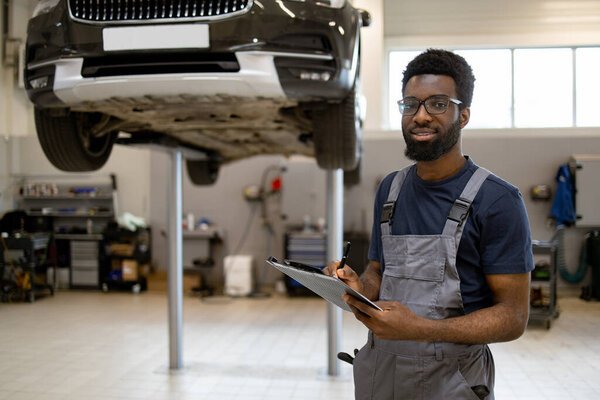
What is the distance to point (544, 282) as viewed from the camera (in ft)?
16.4

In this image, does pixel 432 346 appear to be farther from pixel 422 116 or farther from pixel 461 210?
pixel 422 116

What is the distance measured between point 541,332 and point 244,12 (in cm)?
430

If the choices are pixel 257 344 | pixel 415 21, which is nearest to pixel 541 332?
pixel 257 344

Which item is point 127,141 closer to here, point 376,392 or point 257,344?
point 257,344

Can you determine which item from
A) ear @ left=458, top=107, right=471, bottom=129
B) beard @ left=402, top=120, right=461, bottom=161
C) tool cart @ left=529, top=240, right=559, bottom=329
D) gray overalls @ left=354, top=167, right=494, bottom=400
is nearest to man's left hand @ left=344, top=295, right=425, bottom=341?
gray overalls @ left=354, top=167, right=494, bottom=400

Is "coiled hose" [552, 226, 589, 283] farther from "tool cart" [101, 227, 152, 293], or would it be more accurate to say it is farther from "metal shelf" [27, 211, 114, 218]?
"metal shelf" [27, 211, 114, 218]

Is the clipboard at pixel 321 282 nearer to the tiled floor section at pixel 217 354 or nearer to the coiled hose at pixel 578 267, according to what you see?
the tiled floor section at pixel 217 354

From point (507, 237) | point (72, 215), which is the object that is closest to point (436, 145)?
point (507, 237)

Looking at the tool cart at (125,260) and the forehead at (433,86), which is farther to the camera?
the tool cart at (125,260)

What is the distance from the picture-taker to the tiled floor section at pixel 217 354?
3188mm

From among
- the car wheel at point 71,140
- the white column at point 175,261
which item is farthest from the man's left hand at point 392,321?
the white column at point 175,261

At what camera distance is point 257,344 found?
14.2ft

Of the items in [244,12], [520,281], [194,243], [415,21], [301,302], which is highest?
[415,21]

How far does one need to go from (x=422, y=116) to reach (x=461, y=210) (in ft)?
0.80
